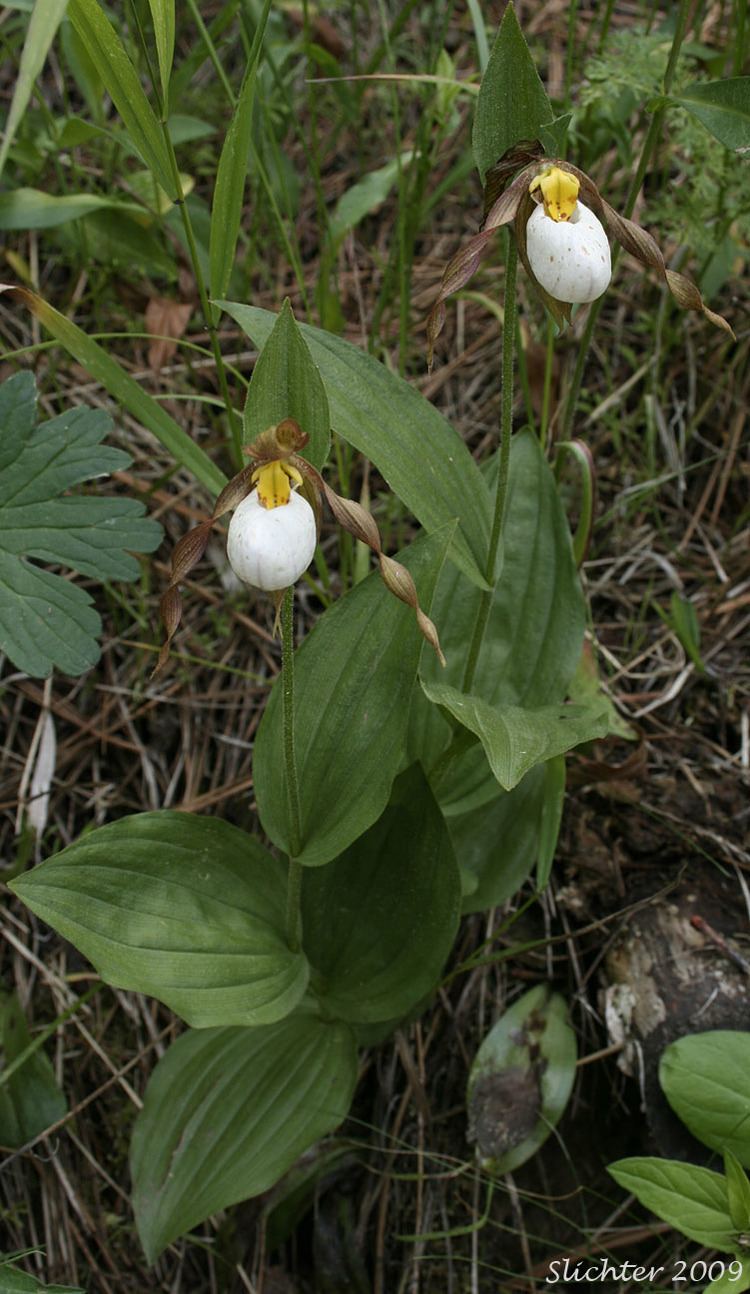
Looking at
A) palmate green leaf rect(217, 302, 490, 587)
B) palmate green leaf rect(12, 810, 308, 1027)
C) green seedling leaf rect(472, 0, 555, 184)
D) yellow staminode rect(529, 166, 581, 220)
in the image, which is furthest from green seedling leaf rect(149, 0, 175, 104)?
palmate green leaf rect(12, 810, 308, 1027)

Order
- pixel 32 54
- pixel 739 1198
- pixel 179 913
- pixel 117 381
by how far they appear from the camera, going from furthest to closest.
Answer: pixel 117 381 → pixel 179 913 → pixel 739 1198 → pixel 32 54

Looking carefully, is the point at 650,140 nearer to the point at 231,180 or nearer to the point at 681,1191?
the point at 231,180

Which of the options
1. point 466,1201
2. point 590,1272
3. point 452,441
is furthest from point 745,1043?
point 452,441

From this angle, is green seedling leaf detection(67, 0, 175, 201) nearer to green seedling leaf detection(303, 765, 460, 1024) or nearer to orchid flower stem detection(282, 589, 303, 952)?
orchid flower stem detection(282, 589, 303, 952)

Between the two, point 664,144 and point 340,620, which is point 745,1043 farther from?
point 664,144

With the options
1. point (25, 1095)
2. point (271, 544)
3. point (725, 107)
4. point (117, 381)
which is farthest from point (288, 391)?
point (25, 1095)

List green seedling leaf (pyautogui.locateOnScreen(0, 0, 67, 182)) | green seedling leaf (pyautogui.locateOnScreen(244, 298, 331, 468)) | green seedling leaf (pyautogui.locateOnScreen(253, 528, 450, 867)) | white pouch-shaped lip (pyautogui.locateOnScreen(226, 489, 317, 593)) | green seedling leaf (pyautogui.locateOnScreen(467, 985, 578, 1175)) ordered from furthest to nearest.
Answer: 1. green seedling leaf (pyautogui.locateOnScreen(467, 985, 578, 1175))
2. green seedling leaf (pyautogui.locateOnScreen(253, 528, 450, 867))
3. green seedling leaf (pyautogui.locateOnScreen(244, 298, 331, 468))
4. white pouch-shaped lip (pyautogui.locateOnScreen(226, 489, 317, 593))
5. green seedling leaf (pyautogui.locateOnScreen(0, 0, 67, 182))
